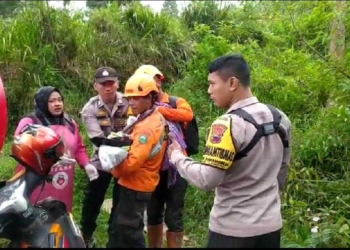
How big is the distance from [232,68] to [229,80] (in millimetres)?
56

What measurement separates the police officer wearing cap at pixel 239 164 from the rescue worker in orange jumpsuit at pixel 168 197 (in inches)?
51.5

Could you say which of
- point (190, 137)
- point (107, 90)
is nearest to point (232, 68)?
point (190, 137)

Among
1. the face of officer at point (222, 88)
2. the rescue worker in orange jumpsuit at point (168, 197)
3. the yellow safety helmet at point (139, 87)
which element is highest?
the face of officer at point (222, 88)

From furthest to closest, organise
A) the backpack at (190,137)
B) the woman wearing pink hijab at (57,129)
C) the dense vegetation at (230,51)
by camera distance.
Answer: the dense vegetation at (230,51) < the backpack at (190,137) < the woman wearing pink hijab at (57,129)

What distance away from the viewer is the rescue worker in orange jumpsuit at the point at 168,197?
3.95 meters

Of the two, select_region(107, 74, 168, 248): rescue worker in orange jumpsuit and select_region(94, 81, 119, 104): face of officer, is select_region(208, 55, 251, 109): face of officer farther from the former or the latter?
select_region(94, 81, 119, 104): face of officer

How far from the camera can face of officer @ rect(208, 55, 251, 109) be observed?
2.52 meters

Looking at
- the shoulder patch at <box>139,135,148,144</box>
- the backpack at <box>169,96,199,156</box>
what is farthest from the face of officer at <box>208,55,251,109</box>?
the backpack at <box>169,96,199,156</box>

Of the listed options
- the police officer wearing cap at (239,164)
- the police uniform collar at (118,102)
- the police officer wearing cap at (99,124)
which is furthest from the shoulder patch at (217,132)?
the police uniform collar at (118,102)

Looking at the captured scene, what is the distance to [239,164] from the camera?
8.25 feet

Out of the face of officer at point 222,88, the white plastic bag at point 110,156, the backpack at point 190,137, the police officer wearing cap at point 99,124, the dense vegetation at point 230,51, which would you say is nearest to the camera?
the face of officer at point 222,88

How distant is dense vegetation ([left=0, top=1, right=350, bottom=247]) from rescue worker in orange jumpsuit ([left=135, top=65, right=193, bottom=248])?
44cm

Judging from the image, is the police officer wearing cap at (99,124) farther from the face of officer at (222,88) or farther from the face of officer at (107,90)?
the face of officer at (222,88)

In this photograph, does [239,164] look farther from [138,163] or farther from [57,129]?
[57,129]
